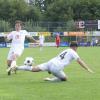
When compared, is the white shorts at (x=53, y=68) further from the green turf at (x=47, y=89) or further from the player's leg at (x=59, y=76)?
the green turf at (x=47, y=89)

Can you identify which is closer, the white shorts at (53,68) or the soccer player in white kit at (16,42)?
the white shorts at (53,68)

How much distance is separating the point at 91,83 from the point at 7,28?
2324 inches

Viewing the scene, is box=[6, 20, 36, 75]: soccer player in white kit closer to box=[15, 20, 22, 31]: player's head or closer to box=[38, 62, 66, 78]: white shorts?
box=[15, 20, 22, 31]: player's head

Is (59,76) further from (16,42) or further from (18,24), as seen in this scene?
(16,42)

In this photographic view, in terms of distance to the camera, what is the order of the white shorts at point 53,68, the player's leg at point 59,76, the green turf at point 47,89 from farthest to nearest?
the player's leg at point 59,76, the white shorts at point 53,68, the green turf at point 47,89

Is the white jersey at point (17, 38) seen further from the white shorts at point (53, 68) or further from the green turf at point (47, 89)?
the white shorts at point (53, 68)

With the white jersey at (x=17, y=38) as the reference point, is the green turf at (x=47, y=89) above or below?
below

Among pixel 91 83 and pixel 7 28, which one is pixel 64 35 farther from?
pixel 91 83

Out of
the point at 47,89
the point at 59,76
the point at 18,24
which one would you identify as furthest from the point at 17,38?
the point at 47,89

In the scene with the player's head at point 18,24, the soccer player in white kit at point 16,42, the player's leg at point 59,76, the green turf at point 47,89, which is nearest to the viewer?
the green turf at point 47,89

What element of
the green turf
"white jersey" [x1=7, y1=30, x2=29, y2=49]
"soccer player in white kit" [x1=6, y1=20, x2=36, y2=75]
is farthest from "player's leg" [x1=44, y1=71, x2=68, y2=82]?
"white jersey" [x1=7, y1=30, x2=29, y2=49]

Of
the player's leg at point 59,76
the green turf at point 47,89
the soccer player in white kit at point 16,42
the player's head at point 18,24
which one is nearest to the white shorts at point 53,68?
the player's leg at point 59,76

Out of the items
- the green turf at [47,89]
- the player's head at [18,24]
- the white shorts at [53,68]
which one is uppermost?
the player's head at [18,24]

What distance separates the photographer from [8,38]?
17.6 m
